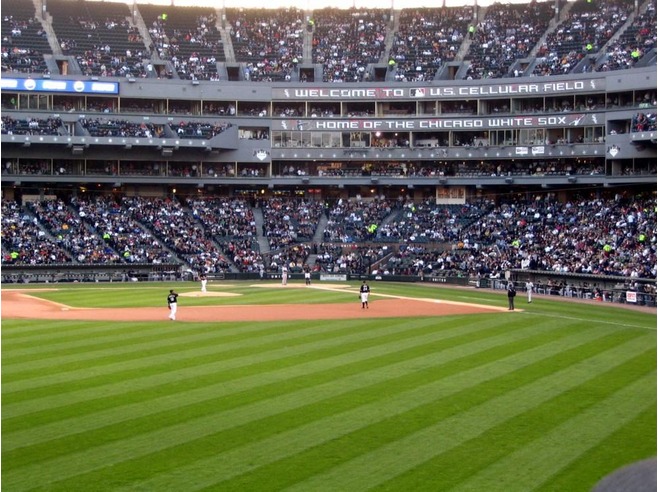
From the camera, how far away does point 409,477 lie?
1402cm

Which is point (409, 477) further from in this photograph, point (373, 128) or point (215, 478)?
point (373, 128)

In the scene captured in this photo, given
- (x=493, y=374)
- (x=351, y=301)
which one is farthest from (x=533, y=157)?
(x=493, y=374)

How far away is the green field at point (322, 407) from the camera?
46.6 ft

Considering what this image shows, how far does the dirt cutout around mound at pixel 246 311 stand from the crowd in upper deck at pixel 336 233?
17345 mm

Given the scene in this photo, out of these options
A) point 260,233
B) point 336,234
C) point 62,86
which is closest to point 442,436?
point 336,234

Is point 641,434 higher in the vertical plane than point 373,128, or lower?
lower

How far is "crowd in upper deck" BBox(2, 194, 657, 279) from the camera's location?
202 feet

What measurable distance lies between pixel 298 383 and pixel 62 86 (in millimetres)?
57835

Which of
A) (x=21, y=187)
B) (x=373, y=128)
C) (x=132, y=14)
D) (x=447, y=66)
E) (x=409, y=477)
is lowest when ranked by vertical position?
(x=409, y=477)

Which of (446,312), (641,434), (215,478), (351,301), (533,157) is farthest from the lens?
(533,157)

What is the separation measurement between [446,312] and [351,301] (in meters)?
7.85

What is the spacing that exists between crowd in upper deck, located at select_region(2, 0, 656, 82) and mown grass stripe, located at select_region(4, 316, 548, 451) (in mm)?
50406

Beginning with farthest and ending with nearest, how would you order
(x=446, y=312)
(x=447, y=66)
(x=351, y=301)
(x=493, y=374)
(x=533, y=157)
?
(x=447, y=66) < (x=533, y=157) < (x=351, y=301) < (x=446, y=312) < (x=493, y=374)

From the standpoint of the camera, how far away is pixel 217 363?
971 inches
